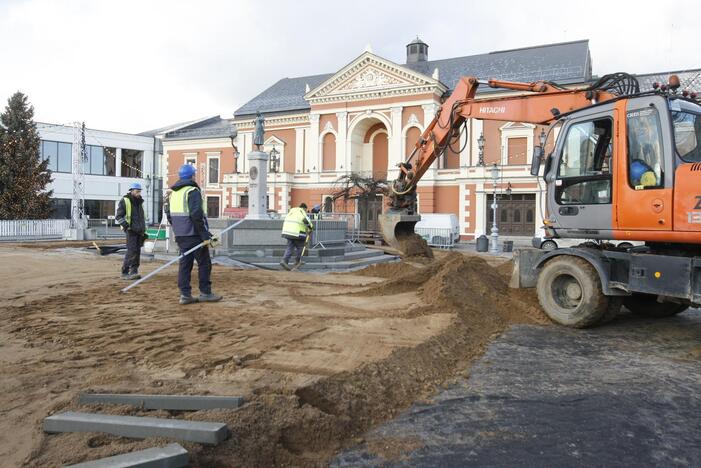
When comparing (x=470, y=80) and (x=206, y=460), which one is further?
(x=470, y=80)

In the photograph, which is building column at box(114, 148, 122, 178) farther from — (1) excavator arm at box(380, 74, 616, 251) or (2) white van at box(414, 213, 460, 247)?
(1) excavator arm at box(380, 74, 616, 251)

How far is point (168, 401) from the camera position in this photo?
137 inches

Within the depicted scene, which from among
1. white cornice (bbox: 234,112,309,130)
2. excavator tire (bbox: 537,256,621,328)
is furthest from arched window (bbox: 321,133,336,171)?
excavator tire (bbox: 537,256,621,328)

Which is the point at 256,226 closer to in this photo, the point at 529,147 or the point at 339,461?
the point at 339,461

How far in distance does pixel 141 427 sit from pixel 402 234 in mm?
10895

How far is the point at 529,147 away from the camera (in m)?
33.5

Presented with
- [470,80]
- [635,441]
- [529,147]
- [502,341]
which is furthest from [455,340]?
[529,147]

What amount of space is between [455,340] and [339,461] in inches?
124

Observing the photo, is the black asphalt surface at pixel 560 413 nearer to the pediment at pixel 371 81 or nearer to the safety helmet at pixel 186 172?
the safety helmet at pixel 186 172

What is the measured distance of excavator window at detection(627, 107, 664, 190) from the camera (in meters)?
6.07

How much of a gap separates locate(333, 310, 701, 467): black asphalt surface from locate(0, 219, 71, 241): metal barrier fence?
94.3 feet

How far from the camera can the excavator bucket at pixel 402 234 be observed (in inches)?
508

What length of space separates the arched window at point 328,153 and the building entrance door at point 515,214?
41.8 ft

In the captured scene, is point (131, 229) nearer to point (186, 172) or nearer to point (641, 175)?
point (186, 172)
